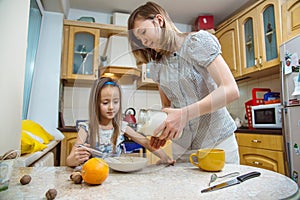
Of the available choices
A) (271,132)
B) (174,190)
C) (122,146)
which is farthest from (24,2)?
(271,132)

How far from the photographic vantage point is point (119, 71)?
1.84 ft

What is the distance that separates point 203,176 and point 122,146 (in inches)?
9.0

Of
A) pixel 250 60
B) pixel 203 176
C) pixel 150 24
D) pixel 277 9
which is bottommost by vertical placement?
pixel 203 176

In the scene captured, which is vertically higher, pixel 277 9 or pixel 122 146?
pixel 277 9

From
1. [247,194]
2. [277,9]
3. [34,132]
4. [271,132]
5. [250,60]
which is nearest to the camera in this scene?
[247,194]

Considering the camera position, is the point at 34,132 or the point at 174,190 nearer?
the point at 174,190

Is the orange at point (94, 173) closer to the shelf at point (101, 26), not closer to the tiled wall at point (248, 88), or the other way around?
the shelf at point (101, 26)

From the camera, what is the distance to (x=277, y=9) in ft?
6.61

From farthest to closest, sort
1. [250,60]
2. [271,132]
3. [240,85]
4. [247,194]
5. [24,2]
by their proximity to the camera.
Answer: [240,85]
[250,60]
[271,132]
[24,2]
[247,194]

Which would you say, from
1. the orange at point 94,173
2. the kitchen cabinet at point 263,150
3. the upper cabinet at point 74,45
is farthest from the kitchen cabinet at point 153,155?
the upper cabinet at point 74,45

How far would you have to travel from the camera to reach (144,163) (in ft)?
1.94

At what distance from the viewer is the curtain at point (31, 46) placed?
1902 mm

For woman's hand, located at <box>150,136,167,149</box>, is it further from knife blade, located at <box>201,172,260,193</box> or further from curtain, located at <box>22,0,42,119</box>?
curtain, located at <box>22,0,42,119</box>

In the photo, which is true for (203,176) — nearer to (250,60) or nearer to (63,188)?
(63,188)
